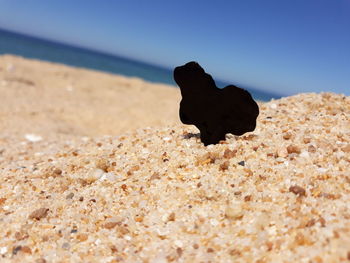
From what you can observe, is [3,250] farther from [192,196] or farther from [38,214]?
[192,196]

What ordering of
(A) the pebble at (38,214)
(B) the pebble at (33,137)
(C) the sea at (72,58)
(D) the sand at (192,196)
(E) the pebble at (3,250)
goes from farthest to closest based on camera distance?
1. (C) the sea at (72,58)
2. (B) the pebble at (33,137)
3. (A) the pebble at (38,214)
4. (E) the pebble at (3,250)
5. (D) the sand at (192,196)

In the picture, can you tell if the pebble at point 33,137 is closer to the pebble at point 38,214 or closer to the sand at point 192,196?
the sand at point 192,196

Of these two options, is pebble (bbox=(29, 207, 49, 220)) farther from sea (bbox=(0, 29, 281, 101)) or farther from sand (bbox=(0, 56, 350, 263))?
sea (bbox=(0, 29, 281, 101))

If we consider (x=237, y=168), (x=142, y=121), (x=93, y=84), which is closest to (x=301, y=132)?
(x=237, y=168)

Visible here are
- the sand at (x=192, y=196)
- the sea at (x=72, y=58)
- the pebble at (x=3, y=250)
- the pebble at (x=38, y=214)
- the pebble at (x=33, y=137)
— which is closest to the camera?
the sand at (x=192, y=196)

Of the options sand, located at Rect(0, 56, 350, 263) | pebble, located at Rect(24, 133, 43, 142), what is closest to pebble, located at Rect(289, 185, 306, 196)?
sand, located at Rect(0, 56, 350, 263)

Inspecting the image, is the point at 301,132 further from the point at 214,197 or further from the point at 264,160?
the point at 214,197

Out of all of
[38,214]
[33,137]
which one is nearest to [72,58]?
[33,137]

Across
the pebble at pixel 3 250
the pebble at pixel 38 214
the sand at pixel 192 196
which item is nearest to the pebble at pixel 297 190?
the sand at pixel 192 196
